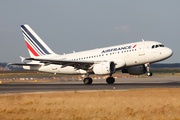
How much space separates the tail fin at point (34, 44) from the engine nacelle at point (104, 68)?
531 inches

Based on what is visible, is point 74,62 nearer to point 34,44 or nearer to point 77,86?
point 77,86

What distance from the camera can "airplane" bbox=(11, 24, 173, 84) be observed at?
39625mm

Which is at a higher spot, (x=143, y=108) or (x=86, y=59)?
(x=86, y=59)

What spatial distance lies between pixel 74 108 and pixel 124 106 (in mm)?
3045

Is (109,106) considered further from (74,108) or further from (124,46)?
(124,46)

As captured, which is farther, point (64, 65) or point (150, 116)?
point (64, 65)

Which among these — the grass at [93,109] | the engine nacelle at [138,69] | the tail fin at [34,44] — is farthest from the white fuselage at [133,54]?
the grass at [93,109]

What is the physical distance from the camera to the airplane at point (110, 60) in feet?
130

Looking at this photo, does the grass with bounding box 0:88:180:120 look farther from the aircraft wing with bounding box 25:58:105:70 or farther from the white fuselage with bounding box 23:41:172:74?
the aircraft wing with bounding box 25:58:105:70

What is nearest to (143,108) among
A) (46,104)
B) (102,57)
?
(46,104)

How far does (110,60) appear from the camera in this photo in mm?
41469

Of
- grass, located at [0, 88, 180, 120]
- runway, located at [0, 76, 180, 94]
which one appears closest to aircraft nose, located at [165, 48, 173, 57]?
runway, located at [0, 76, 180, 94]

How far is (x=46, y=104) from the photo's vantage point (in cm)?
1906

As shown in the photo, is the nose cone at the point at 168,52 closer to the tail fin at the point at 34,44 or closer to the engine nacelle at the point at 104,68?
the engine nacelle at the point at 104,68
